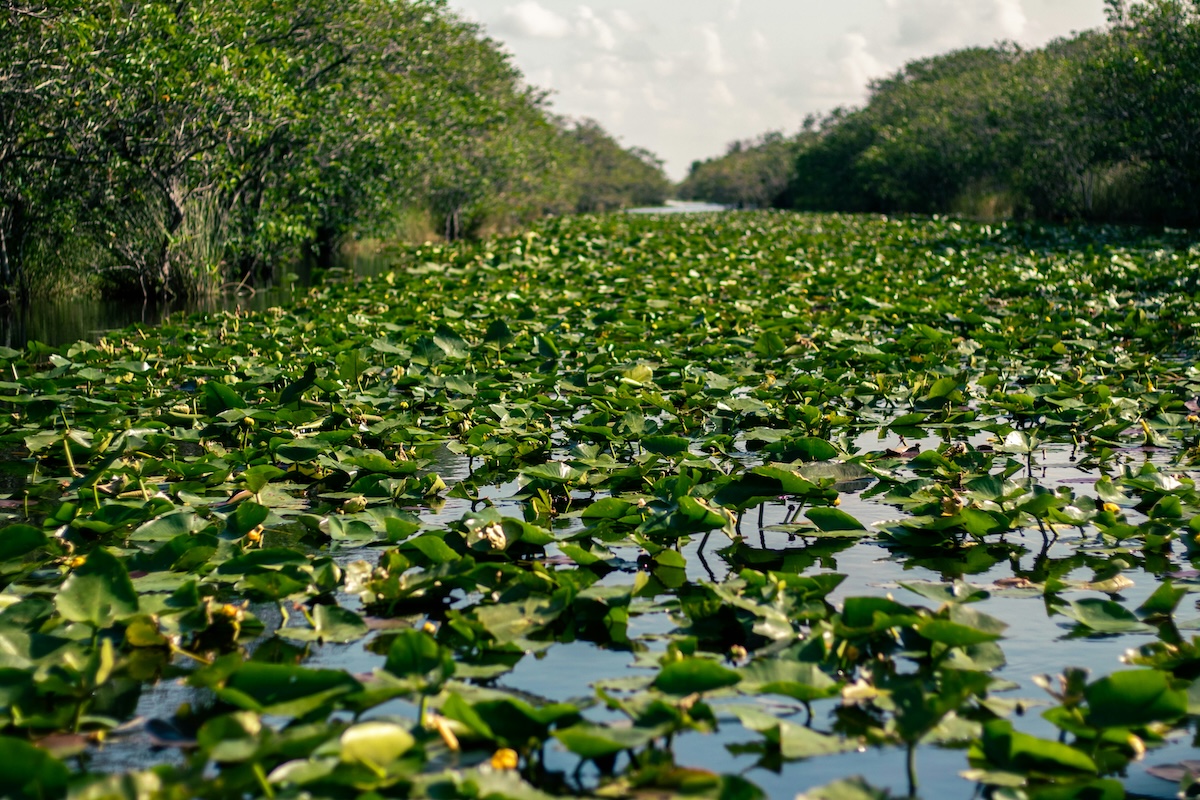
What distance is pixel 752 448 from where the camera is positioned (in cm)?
464

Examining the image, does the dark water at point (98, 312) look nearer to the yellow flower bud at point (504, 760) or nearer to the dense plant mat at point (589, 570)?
the dense plant mat at point (589, 570)

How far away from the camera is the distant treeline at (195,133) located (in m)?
9.58

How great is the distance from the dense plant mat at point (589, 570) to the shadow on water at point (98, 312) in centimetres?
Answer: 264

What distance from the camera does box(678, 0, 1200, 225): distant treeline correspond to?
64.9 feet

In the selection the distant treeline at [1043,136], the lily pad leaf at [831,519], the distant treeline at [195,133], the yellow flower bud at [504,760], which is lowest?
the yellow flower bud at [504,760]

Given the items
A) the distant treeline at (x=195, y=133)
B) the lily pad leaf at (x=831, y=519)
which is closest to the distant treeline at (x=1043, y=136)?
the distant treeline at (x=195, y=133)

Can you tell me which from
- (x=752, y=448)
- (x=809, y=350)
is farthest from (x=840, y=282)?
(x=752, y=448)

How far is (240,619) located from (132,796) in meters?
1.03

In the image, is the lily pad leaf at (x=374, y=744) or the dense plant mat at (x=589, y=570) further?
the dense plant mat at (x=589, y=570)

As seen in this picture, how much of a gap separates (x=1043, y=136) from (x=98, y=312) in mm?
22288

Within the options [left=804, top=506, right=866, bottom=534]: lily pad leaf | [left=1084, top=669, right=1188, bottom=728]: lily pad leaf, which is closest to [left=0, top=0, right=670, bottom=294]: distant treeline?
[left=804, top=506, right=866, bottom=534]: lily pad leaf

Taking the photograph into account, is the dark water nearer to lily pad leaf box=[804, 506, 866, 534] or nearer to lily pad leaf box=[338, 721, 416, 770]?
lily pad leaf box=[804, 506, 866, 534]

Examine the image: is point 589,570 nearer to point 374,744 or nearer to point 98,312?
point 374,744

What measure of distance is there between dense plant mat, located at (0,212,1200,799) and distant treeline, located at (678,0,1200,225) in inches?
604
